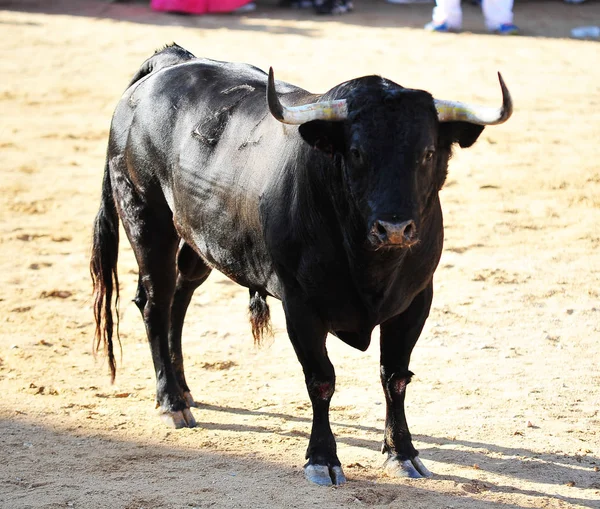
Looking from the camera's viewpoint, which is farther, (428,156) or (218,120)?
(218,120)

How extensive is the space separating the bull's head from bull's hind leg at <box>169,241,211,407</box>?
4.98ft

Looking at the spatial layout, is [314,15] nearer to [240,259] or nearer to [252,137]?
[252,137]

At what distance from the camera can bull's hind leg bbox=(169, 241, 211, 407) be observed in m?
5.33

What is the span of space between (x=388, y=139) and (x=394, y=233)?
15.5 inches

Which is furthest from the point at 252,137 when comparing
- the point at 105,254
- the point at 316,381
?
the point at 105,254

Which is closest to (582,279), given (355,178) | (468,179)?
(468,179)

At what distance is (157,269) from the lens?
5191mm

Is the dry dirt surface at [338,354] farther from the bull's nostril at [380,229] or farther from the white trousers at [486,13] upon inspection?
the white trousers at [486,13]

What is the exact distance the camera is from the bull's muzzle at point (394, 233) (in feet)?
12.0

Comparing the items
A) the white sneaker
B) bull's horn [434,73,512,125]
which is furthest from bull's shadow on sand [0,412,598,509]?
the white sneaker

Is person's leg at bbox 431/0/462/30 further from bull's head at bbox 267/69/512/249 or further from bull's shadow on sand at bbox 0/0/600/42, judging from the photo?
bull's head at bbox 267/69/512/249

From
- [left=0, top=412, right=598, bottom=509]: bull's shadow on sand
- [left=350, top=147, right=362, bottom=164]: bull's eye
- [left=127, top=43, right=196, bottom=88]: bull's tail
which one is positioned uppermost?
[left=350, top=147, right=362, bottom=164]: bull's eye

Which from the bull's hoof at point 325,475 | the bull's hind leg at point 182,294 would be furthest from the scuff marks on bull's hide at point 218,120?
the bull's hoof at point 325,475

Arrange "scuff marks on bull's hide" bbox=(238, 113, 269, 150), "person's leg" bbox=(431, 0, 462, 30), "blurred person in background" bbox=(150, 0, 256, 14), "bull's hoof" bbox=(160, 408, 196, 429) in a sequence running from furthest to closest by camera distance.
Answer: "blurred person in background" bbox=(150, 0, 256, 14), "person's leg" bbox=(431, 0, 462, 30), "bull's hoof" bbox=(160, 408, 196, 429), "scuff marks on bull's hide" bbox=(238, 113, 269, 150)
